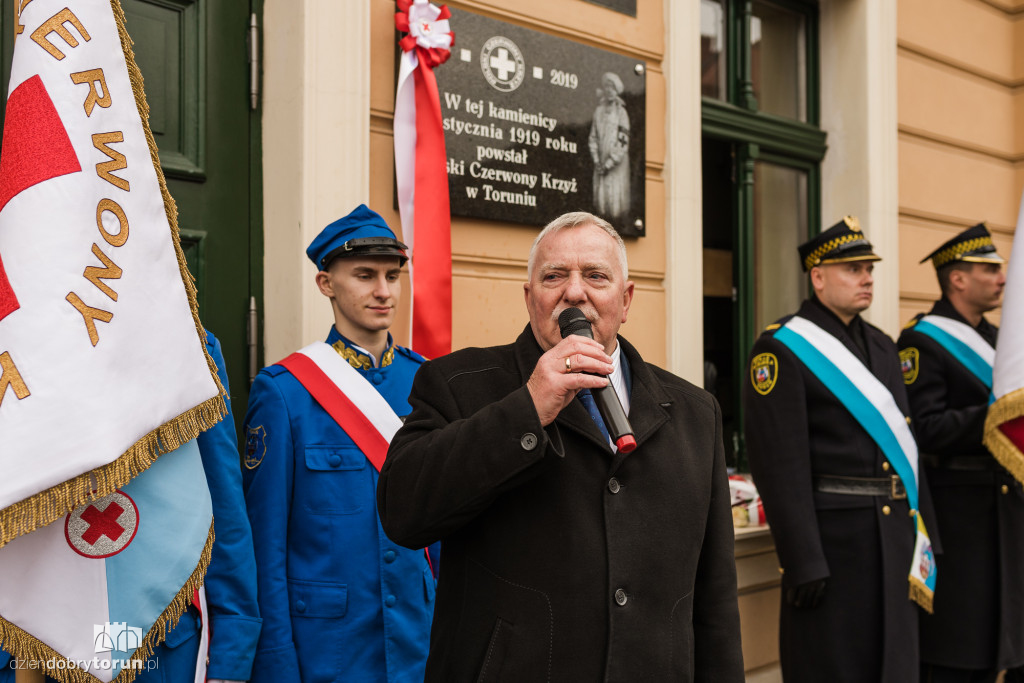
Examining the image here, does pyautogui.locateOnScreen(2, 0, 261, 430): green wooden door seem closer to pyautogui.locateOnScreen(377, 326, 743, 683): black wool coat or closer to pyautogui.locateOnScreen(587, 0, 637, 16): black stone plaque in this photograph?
pyautogui.locateOnScreen(377, 326, 743, 683): black wool coat

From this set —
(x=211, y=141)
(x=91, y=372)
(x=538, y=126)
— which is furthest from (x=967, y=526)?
(x=91, y=372)

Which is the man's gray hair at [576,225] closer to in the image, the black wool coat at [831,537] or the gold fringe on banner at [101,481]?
the gold fringe on banner at [101,481]

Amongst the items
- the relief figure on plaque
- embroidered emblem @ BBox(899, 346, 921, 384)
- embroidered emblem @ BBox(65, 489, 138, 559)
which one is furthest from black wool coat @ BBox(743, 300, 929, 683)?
embroidered emblem @ BBox(65, 489, 138, 559)

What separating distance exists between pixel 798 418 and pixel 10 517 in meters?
2.74

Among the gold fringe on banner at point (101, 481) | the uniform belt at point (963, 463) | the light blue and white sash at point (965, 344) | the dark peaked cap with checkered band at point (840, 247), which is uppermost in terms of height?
the dark peaked cap with checkered band at point (840, 247)

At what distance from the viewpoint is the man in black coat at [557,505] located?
154cm

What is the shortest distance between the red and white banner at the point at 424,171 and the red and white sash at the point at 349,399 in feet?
1.86

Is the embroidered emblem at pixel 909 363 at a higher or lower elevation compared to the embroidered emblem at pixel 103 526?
higher

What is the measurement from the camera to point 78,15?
2.02 metres

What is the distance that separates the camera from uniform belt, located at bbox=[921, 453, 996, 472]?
13.0 ft

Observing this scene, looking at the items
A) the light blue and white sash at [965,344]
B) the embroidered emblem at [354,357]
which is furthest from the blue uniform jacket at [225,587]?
the light blue and white sash at [965,344]

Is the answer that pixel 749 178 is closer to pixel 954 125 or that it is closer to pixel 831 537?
pixel 954 125

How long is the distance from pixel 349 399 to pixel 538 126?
5.57 feet

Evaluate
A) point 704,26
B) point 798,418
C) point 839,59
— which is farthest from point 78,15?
point 839,59
